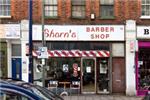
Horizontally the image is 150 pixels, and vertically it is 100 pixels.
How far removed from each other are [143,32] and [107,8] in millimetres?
2708

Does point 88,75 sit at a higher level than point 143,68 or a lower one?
lower

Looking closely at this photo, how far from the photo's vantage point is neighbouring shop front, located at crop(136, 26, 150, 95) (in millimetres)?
27266

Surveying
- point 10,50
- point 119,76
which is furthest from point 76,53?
point 10,50

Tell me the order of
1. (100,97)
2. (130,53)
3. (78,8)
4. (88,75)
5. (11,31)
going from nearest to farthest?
(100,97) → (130,53) → (11,31) → (88,75) → (78,8)

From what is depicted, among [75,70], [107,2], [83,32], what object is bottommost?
[75,70]

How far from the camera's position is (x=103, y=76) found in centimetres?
2792

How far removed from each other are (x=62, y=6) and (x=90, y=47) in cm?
308

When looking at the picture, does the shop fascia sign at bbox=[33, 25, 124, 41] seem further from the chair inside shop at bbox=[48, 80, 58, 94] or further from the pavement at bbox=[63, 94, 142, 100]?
the pavement at bbox=[63, 94, 142, 100]

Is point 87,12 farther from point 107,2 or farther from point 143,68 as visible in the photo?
point 143,68

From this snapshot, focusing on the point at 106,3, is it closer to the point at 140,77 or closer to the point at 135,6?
the point at 135,6

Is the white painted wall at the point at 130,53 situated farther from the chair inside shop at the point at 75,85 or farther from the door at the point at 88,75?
the chair inside shop at the point at 75,85

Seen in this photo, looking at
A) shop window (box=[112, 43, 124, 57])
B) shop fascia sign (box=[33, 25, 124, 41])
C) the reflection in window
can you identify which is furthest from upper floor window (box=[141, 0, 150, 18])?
shop window (box=[112, 43, 124, 57])

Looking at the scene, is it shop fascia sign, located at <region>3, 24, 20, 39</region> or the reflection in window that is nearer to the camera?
shop fascia sign, located at <region>3, 24, 20, 39</region>

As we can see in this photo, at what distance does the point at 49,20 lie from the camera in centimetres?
2769
